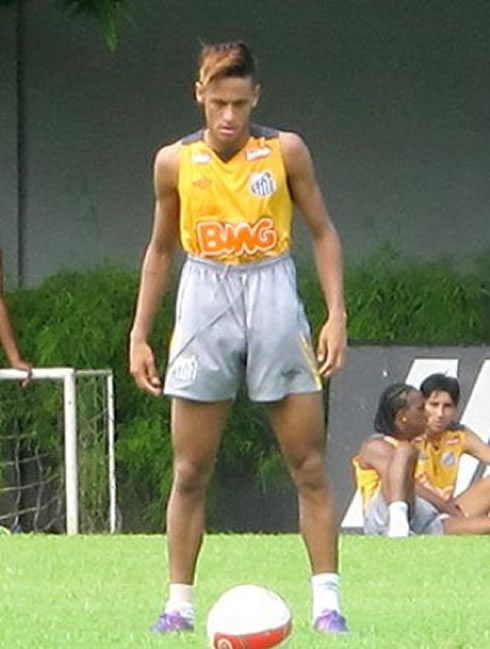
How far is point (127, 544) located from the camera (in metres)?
11.2

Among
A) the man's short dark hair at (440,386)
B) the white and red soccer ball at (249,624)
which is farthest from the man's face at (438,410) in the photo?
the white and red soccer ball at (249,624)

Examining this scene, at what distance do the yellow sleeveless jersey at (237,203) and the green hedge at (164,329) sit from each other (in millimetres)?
8056

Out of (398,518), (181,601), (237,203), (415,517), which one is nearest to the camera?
(237,203)

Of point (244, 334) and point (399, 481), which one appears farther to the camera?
point (399, 481)

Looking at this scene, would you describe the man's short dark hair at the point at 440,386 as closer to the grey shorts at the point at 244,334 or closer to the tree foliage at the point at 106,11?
the tree foliage at the point at 106,11

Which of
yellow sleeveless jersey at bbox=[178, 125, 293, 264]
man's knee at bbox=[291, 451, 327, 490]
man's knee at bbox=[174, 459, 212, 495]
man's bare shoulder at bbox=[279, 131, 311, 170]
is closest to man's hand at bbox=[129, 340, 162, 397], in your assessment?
man's knee at bbox=[174, 459, 212, 495]

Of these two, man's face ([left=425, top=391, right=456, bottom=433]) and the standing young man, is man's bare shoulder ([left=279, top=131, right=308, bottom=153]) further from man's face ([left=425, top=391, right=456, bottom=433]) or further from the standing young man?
man's face ([left=425, top=391, right=456, bottom=433])

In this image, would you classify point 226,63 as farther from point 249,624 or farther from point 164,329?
point 164,329

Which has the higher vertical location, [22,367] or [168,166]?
[168,166]

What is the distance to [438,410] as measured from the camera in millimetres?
13375

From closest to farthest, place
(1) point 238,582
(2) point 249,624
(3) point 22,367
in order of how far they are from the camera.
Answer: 1. (2) point 249,624
2. (1) point 238,582
3. (3) point 22,367

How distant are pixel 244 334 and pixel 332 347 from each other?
0.93 feet

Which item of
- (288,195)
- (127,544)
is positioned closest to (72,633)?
(288,195)

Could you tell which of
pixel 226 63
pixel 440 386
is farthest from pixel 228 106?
pixel 440 386
